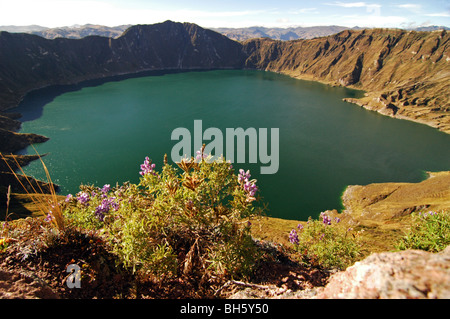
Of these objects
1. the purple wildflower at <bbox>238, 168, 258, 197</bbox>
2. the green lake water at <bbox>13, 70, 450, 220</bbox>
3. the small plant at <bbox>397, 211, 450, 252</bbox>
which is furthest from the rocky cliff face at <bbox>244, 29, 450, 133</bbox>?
the purple wildflower at <bbox>238, 168, 258, 197</bbox>

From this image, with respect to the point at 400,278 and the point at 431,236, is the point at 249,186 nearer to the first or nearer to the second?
the point at 400,278

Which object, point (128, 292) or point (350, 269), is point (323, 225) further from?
point (128, 292)

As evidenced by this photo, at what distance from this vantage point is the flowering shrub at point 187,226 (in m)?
6.54

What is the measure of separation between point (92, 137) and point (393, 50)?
223017mm

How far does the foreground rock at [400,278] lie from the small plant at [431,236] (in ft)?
19.0

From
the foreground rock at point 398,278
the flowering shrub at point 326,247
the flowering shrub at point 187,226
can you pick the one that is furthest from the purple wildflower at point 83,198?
the flowering shrub at point 326,247

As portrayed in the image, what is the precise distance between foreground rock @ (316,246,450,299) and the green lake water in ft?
149

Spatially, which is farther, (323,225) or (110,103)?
(110,103)

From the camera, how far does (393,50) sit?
187375mm

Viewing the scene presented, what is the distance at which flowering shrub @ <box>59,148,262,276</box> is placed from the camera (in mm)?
6535

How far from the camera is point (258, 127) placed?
97.1 metres

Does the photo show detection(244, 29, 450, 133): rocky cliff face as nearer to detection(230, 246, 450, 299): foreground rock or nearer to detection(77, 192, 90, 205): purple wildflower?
detection(230, 246, 450, 299): foreground rock

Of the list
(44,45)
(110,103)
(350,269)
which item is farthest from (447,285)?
(44,45)

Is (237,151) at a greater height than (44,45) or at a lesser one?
lesser
